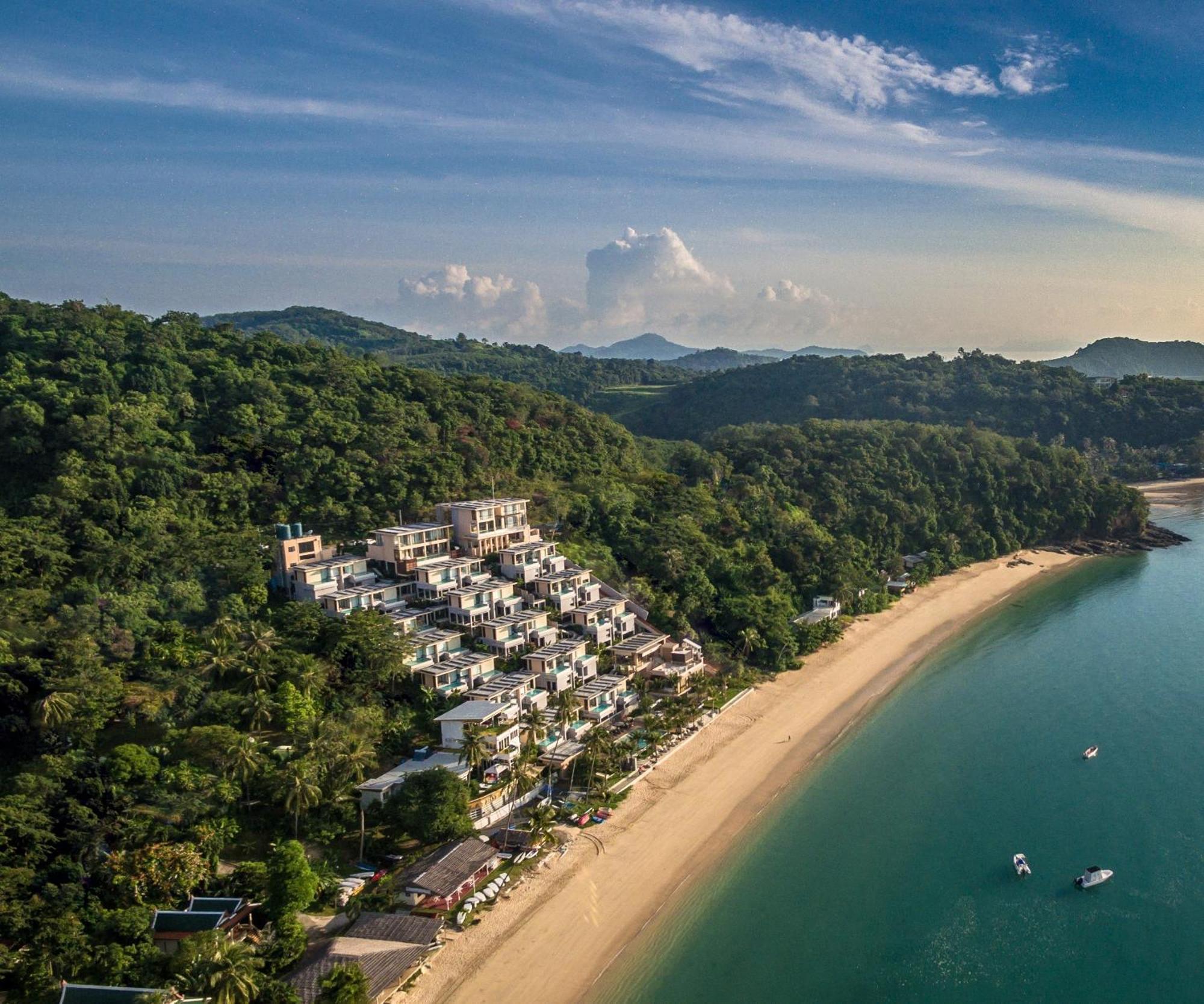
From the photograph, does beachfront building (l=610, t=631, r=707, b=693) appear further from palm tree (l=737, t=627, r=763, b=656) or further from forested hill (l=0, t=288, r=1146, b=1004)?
palm tree (l=737, t=627, r=763, b=656)

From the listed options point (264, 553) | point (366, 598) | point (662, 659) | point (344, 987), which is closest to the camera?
point (344, 987)

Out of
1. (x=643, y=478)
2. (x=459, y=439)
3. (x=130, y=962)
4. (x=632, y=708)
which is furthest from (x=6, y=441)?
(x=643, y=478)

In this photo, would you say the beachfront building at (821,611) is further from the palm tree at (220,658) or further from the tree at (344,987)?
the tree at (344,987)

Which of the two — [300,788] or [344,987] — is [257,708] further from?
[344,987]

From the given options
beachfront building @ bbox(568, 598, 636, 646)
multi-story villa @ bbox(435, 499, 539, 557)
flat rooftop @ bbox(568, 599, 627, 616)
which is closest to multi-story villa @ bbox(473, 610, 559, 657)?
beachfront building @ bbox(568, 598, 636, 646)

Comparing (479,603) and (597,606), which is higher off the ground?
(479,603)

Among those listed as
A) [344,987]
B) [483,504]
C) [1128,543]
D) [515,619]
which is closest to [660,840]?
[344,987]
